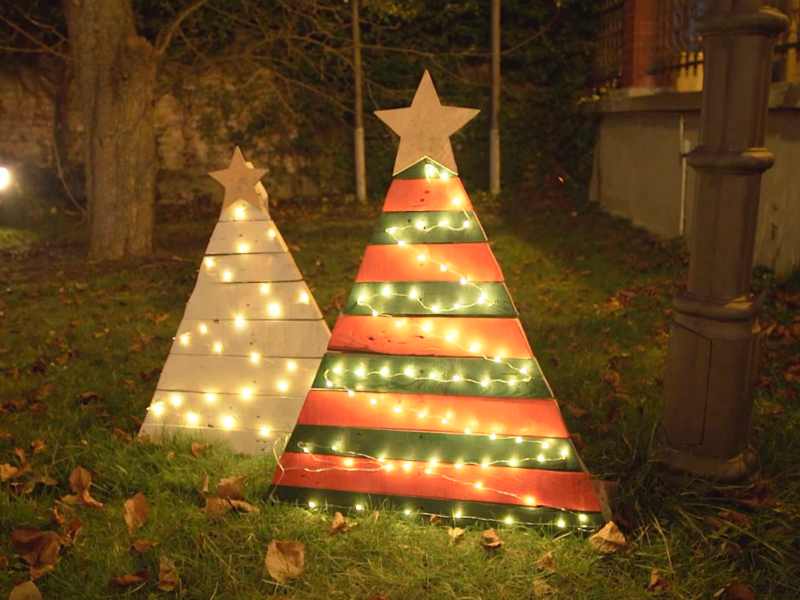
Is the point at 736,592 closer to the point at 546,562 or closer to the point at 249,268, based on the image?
the point at 546,562

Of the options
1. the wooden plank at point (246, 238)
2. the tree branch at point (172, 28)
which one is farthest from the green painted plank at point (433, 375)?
the tree branch at point (172, 28)

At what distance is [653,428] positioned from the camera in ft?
10.0

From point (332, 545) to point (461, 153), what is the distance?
11.1 metres

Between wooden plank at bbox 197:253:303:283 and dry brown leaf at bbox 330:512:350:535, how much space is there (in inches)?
43.1

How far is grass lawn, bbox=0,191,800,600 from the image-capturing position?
2336mm

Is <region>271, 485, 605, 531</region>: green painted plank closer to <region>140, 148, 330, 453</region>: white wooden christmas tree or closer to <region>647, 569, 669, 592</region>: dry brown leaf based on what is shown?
<region>647, 569, 669, 592</region>: dry brown leaf

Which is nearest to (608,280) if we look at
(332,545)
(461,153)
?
(332,545)

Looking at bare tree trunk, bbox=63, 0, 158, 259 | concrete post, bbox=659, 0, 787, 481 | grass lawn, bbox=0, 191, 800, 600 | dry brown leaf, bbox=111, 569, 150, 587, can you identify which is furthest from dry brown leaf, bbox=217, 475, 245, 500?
bare tree trunk, bbox=63, 0, 158, 259

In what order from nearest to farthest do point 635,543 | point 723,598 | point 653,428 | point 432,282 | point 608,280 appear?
point 723,598 < point 635,543 < point 432,282 < point 653,428 < point 608,280

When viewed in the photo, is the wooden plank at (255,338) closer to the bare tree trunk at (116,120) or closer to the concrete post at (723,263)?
the concrete post at (723,263)

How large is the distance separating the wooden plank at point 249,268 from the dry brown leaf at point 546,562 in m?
1.56

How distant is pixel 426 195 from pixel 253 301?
1033mm

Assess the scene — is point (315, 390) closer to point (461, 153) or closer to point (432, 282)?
point (432, 282)

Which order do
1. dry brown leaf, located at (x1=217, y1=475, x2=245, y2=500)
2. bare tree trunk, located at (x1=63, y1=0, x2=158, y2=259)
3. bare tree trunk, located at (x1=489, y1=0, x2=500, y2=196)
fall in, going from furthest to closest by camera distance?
bare tree trunk, located at (x1=489, y1=0, x2=500, y2=196), bare tree trunk, located at (x1=63, y1=0, x2=158, y2=259), dry brown leaf, located at (x1=217, y1=475, x2=245, y2=500)
